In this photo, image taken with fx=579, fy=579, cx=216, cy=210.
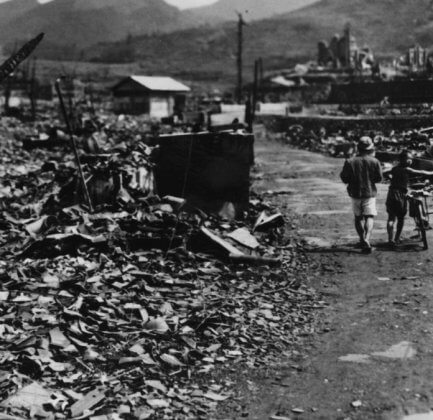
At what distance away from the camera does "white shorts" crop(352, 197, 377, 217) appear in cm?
817

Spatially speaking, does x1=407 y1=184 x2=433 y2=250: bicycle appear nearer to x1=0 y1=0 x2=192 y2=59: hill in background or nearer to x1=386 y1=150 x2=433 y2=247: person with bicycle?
x1=386 y1=150 x2=433 y2=247: person with bicycle

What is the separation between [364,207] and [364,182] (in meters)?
0.36

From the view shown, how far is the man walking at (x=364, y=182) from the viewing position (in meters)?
8.13

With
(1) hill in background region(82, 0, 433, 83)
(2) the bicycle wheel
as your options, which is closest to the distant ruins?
(1) hill in background region(82, 0, 433, 83)

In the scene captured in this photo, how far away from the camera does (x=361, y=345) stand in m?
5.20

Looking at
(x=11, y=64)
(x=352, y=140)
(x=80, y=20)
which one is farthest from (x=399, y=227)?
(x=80, y=20)

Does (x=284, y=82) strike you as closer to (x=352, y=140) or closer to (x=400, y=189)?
(x=352, y=140)

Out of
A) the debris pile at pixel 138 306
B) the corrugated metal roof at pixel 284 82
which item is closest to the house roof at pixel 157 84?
the corrugated metal roof at pixel 284 82

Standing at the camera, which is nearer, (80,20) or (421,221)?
(421,221)

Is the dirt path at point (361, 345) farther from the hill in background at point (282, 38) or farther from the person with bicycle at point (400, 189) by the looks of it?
the hill in background at point (282, 38)

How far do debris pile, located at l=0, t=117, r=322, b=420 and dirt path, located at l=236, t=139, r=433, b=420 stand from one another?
0.32 meters

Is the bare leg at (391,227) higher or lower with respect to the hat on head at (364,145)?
lower

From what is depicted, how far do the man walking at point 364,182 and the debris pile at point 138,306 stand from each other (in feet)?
3.39

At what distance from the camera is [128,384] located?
14.7 ft
